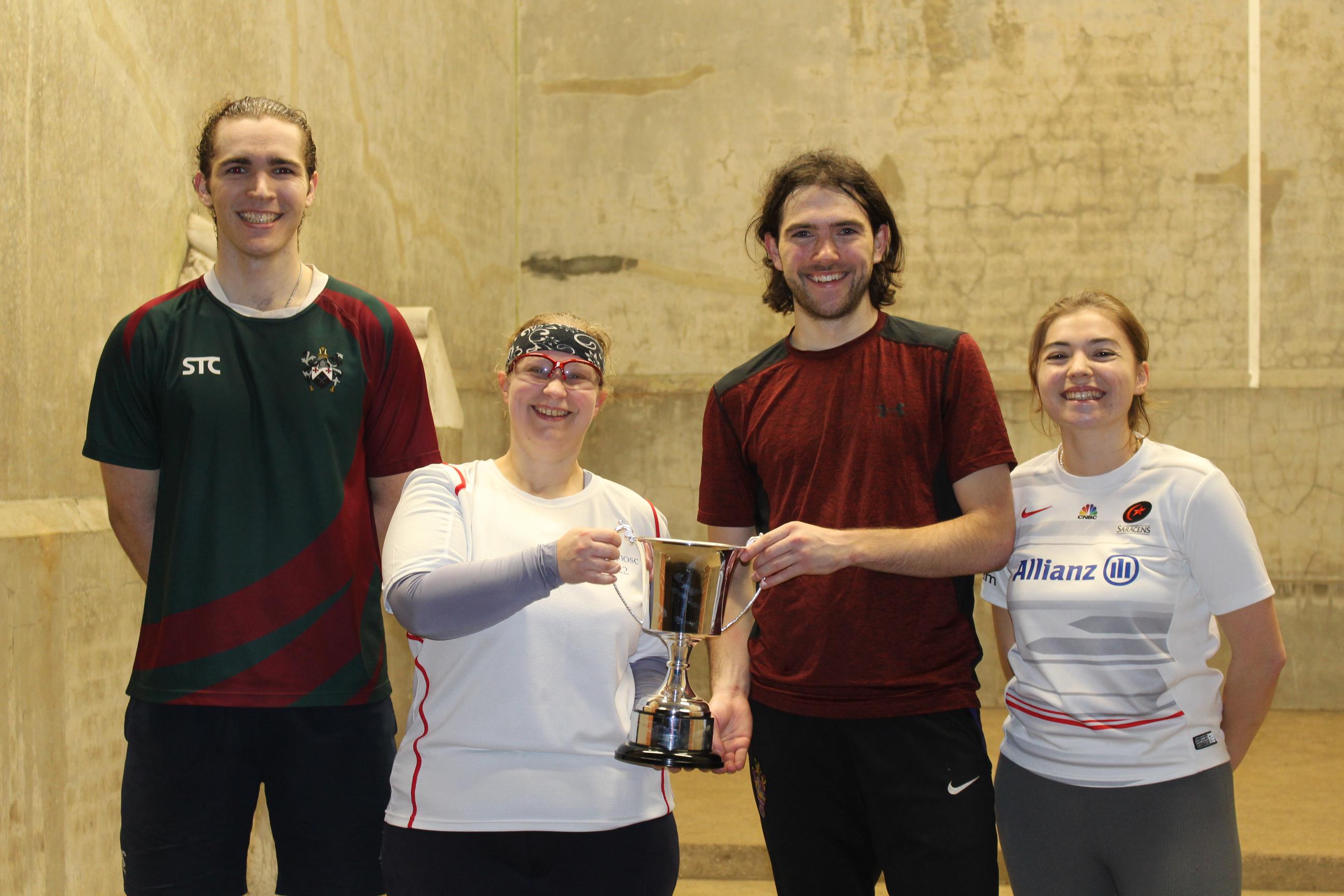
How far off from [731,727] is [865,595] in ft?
1.13

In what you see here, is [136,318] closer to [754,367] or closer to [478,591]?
[478,591]

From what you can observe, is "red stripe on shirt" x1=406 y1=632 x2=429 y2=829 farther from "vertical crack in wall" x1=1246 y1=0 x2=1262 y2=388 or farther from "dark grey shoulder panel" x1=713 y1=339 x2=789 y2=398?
"vertical crack in wall" x1=1246 y1=0 x2=1262 y2=388

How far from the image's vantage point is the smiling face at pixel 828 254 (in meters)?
2.18

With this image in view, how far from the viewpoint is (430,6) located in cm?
582

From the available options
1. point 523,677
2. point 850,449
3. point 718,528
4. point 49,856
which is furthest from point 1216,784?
point 49,856

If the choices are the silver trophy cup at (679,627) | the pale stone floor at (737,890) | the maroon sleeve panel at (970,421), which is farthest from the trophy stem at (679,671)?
the pale stone floor at (737,890)

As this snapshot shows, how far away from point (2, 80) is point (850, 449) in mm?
2319

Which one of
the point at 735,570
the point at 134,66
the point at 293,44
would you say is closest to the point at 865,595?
the point at 735,570

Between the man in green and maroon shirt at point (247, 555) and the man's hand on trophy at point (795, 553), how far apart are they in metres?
0.79

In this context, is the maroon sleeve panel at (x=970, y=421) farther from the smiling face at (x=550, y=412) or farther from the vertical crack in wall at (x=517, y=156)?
the vertical crack in wall at (x=517, y=156)

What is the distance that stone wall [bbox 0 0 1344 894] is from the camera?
5980 mm

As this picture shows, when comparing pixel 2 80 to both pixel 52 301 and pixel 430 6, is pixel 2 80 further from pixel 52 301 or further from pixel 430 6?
pixel 430 6

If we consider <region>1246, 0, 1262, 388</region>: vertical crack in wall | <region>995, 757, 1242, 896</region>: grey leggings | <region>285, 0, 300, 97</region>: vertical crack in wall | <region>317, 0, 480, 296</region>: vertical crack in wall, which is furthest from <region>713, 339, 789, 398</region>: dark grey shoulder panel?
<region>1246, 0, 1262, 388</region>: vertical crack in wall

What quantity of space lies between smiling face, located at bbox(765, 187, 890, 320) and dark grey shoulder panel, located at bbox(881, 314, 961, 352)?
0.08 metres
